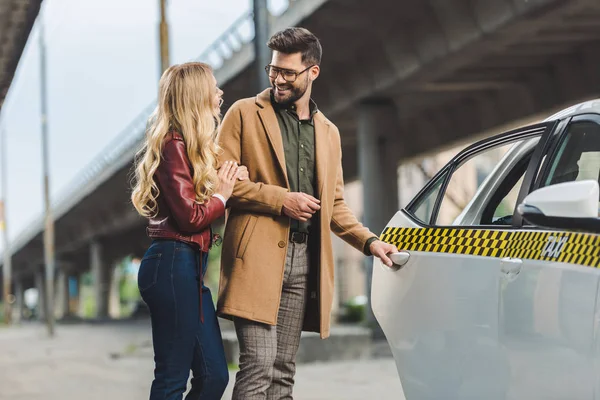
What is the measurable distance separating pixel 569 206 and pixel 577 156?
3.26ft

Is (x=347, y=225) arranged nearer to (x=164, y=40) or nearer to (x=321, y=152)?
(x=321, y=152)

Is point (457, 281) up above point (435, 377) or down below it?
above

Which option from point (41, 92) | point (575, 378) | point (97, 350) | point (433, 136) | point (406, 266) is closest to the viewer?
point (575, 378)

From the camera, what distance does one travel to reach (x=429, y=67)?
23.6m

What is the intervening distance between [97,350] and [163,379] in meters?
17.9

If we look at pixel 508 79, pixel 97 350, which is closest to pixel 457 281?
pixel 97 350

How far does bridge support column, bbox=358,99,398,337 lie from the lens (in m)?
28.1

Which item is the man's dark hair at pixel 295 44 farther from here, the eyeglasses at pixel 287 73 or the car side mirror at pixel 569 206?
the car side mirror at pixel 569 206

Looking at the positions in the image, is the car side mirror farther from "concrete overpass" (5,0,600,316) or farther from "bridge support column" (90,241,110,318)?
"bridge support column" (90,241,110,318)

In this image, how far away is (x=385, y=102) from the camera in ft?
92.1

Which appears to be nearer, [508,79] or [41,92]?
[508,79]

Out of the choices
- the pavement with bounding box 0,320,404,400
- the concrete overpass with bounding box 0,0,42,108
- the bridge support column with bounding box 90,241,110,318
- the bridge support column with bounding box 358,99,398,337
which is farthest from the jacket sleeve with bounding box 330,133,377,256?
the bridge support column with bounding box 90,241,110,318

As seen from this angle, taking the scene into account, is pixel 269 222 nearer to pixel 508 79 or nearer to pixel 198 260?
pixel 198 260

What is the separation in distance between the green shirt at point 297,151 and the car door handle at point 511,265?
100cm
